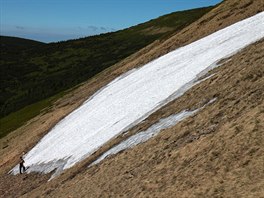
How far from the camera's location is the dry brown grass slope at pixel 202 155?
1644 centimetres

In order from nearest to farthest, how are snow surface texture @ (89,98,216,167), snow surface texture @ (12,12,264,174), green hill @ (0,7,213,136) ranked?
1. snow surface texture @ (89,98,216,167)
2. snow surface texture @ (12,12,264,174)
3. green hill @ (0,7,213,136)

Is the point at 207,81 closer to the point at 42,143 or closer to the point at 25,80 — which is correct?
the point at 42,143

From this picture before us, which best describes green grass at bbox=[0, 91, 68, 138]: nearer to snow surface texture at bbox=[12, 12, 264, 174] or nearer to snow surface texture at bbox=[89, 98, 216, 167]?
snow surface texture at bbox=[12, 12, 264, 174]

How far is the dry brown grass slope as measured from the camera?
647 inches

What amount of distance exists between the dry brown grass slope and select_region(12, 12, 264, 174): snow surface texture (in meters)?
3.19

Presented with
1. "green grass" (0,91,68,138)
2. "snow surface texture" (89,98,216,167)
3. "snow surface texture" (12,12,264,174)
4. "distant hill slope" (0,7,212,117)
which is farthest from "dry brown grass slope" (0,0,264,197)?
"distant hill slope" (0,7,212,117)

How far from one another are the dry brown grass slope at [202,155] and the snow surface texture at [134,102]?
10.5ft

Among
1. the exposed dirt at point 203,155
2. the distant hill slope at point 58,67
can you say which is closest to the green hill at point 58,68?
the distant hill slope at point 58,67

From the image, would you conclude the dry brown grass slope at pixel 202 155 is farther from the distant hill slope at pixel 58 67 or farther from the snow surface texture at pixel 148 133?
the distant hill slope at pixel 58 67

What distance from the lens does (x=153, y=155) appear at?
2292 centimetres

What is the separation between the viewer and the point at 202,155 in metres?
19.0

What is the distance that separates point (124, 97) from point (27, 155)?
47.2ft

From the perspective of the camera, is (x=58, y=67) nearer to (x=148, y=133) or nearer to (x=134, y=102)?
(x=134, y=102)

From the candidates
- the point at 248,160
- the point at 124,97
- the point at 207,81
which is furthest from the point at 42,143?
the point at 248,160
